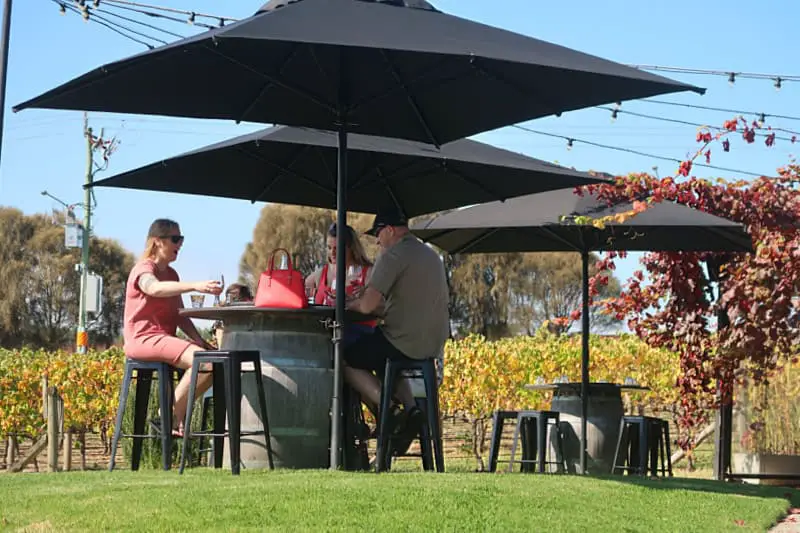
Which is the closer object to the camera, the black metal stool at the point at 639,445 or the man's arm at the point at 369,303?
the man's arm at the point at 369,303

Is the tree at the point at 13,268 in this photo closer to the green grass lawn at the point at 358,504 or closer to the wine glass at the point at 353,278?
the wine glass at the point at 353,278

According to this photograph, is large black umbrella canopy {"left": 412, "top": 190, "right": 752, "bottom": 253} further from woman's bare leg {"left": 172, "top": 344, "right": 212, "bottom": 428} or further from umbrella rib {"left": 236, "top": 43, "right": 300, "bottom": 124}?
woman's bare leg {"left": 172, "top": 344, "right": 212, "bottom": 428}

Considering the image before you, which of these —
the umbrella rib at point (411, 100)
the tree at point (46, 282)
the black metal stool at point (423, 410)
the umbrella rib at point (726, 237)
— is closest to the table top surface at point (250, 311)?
the black metal stool at point (423, 410)

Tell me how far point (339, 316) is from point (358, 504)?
80.8 inches

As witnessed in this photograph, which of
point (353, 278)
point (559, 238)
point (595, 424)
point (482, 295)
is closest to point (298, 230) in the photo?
point (482, 295)

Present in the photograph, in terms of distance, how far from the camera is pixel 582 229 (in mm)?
9812

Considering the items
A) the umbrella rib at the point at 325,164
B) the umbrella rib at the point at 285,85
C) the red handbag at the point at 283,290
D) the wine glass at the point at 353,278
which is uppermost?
the umbrella rib at the point at 285,85

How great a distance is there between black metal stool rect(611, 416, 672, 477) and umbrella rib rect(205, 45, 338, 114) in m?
4.19

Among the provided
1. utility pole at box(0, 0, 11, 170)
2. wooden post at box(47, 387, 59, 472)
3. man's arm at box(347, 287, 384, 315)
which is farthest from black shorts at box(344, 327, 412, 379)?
wooden post at box(47, 387, 59, 472)

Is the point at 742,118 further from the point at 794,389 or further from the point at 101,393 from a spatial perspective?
the point at 101,393

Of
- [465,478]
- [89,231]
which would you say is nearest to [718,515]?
[465,478]

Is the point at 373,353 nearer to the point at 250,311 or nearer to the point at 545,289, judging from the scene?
the point at 250,311

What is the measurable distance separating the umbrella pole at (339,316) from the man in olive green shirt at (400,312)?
343 millimetres

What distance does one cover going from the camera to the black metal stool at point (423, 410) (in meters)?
6.98
